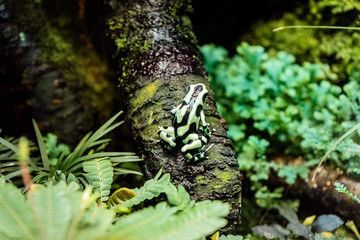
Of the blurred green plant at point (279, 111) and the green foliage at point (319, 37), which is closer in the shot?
the blurred green plant at point (279, 111)

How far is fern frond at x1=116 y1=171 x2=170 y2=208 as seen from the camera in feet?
5.65

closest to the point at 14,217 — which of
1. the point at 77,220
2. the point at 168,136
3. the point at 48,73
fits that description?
the point at 77,220

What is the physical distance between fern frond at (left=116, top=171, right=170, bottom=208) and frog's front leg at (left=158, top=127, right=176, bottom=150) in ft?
0.75

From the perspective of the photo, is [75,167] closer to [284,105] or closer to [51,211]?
[51,211]

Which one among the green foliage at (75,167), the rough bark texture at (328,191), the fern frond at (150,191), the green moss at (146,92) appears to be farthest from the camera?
the rough bark texture at (328,191)

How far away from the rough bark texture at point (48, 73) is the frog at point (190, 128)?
1.47 metres

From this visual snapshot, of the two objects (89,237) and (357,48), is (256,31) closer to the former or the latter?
(357,48)

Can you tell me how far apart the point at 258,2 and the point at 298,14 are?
1.63 feet

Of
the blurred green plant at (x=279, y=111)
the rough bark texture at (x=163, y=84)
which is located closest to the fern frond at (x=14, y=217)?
the rough bark texture at (x=163, y=84)

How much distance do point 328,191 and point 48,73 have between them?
2876 mm

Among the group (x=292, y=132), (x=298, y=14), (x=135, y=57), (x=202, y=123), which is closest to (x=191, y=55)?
(x=135, y=57)

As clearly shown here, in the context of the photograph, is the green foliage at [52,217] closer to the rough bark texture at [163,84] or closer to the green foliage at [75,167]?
the green foliage at [75,167]

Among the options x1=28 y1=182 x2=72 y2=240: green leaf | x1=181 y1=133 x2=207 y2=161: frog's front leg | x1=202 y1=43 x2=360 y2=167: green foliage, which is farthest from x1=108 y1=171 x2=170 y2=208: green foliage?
x1=202 y1=43 x2=360 y2=167: green foliage

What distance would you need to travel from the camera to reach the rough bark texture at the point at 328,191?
89.5 inches
